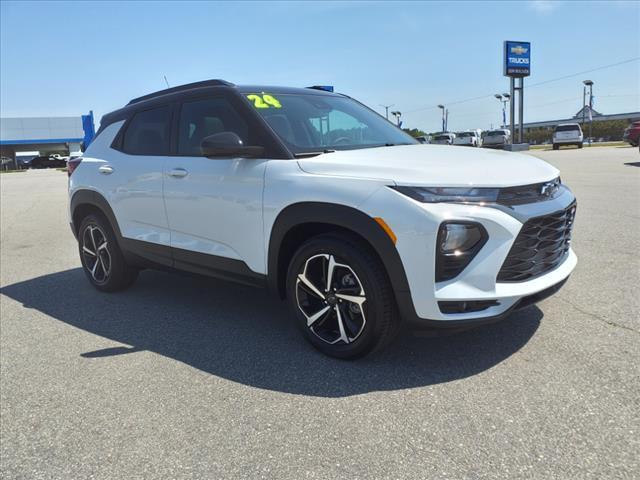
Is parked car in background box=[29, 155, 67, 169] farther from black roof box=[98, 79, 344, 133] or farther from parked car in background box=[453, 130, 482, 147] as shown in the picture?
black roof box=[98, 79, 344, 133]

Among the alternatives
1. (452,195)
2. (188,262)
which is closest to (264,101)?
(188,262)

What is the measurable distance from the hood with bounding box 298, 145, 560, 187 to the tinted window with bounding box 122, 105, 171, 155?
166 centimetres

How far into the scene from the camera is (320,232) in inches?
140

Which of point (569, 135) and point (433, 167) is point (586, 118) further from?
point (433, 167)

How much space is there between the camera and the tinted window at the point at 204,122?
3.98 metres

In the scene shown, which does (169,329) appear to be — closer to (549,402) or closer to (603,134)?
(549,402)

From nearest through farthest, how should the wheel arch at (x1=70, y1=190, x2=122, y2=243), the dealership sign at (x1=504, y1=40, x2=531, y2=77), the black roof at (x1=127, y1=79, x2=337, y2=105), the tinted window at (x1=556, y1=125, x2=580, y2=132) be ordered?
1. the black roof at (x1=127, y1=79, x2=337, y2=105)
2. the wheel arch at (x1=70, y1=190, x2=122, y2=243)
3. the tinted window at (x1=556, y1=125, x2=580, y2=132)
4. the dealership sign at (x1=504, y1=40, x2=531, y2=77)

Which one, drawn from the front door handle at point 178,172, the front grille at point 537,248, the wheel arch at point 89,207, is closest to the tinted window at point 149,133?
the front door handle at point 178,172

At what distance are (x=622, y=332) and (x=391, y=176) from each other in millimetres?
1980

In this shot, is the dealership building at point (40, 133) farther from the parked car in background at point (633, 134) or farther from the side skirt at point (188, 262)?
the side skirt at point (188, 262)

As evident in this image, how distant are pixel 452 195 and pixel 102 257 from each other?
392cm

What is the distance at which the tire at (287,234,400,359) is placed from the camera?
3172mm

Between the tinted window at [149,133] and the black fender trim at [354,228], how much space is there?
154 centimetres

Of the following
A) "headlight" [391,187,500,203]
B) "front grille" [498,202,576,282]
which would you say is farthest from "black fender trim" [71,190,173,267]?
"front grille" [498,202,576,282]
